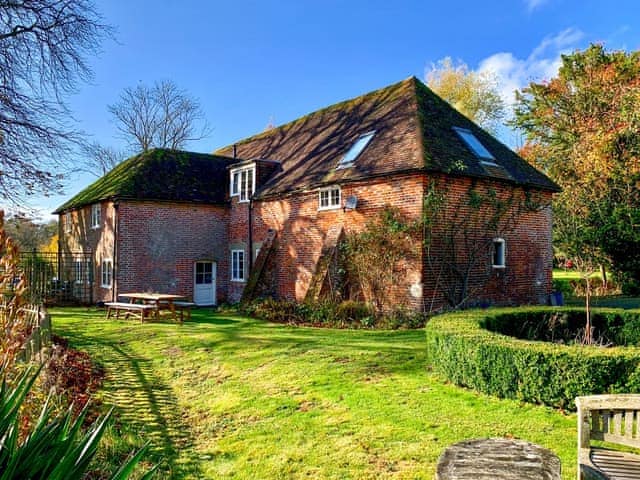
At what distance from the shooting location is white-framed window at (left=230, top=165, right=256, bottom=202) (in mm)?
21688

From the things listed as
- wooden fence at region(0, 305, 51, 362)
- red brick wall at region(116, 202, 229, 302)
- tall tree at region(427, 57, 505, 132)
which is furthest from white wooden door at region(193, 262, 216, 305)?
tall tree at region(427, 57, 505, 132)

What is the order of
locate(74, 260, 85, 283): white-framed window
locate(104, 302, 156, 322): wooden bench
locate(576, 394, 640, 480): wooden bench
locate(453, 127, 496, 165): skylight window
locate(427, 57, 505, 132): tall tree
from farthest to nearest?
locate(427, 57, 505, 132): tall tree → locate(74, 260, 85, 283): white-framed window → locate(453, 127, 496, 165): skylight window → locate(104, 302, 156, 322): wooden bench → locate(576, 394, 640, 480): wooden bench

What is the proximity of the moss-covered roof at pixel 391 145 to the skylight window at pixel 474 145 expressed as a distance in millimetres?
282

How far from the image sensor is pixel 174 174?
2267 cm

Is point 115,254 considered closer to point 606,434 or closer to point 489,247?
point 489,247

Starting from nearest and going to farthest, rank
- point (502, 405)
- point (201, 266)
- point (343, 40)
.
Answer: point (502, 405)
point (343, 40)
point (201, 266)

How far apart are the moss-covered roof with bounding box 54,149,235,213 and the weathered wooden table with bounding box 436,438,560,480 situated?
1946 cm

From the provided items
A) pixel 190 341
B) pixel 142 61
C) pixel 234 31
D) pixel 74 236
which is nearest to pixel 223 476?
pixel 190 341

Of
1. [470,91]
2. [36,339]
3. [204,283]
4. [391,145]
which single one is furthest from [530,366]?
[470,91]

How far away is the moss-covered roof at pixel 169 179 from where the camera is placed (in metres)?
20.9

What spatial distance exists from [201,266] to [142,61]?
9.04 metres

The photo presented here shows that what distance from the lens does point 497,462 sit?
9.39 feet

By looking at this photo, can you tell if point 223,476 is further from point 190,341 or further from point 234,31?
point 234,31

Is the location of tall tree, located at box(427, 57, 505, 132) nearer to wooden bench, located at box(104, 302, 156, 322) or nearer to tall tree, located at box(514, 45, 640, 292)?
tall tree, located at box(514, 45, 640, 292)
